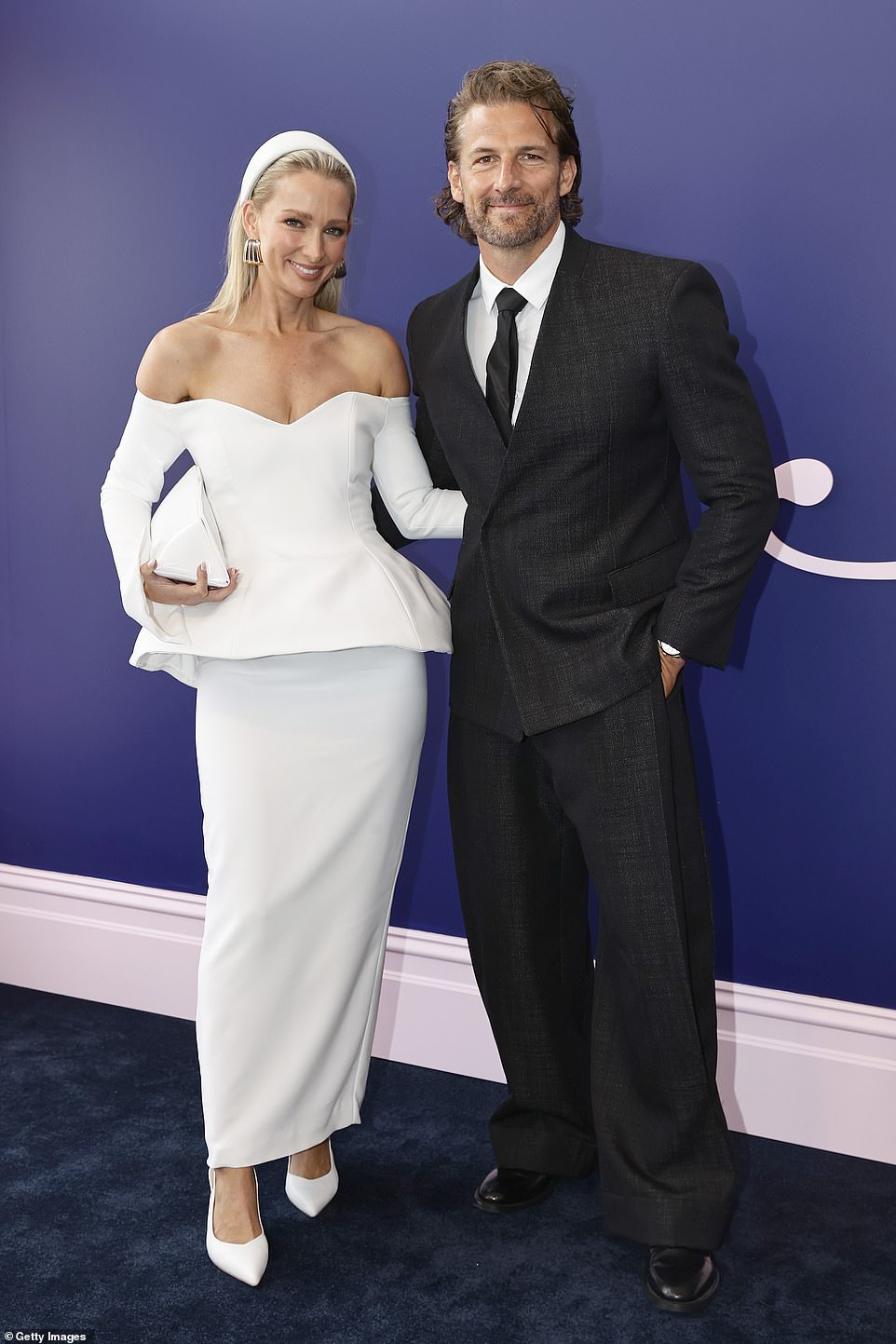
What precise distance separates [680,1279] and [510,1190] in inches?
15.0

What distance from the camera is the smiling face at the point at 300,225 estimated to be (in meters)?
2.02

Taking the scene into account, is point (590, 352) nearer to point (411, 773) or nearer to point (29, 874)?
point (411, 773)

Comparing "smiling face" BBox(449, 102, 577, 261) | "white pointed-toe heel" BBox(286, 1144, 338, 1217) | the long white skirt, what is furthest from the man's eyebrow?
"white pointed-toe heel" BBox(286, 1144, 338, 1217)

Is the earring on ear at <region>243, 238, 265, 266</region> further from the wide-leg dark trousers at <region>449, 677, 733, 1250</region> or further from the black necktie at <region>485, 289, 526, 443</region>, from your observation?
the wide-leg dark trousers at <region>449, 677, 733, 1250</region>

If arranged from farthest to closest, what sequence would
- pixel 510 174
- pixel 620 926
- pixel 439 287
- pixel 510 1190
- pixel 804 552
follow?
pixel 439 287 < pixel 804 552 < pixel 510 1190 < pixel 620 926 < pixel 510 174

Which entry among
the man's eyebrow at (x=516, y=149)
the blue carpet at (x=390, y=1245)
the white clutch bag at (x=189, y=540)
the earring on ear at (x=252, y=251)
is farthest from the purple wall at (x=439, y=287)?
the white clutch bag at (x=189, y=540)

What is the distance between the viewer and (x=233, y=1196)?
6.98 ft

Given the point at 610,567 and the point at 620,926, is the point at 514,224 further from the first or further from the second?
the point at 620,926

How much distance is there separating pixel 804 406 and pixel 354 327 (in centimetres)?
86

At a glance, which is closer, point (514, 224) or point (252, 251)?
point (514, 224)

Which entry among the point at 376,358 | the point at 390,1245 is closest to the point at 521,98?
the point at 376,358

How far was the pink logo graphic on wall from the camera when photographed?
2.40 metres

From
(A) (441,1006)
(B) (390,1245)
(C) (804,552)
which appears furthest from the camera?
(A) (441,1006)

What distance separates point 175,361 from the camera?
6.75 ft
